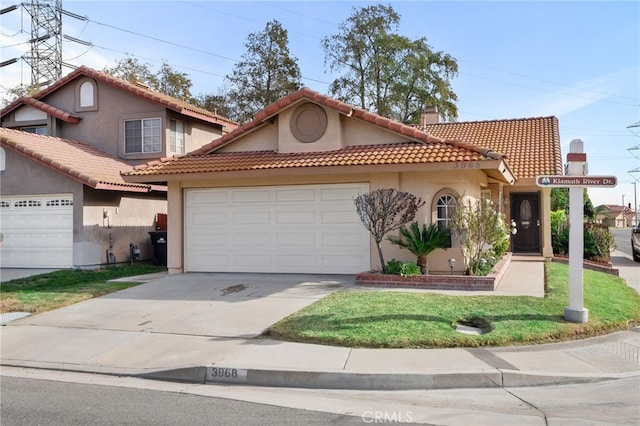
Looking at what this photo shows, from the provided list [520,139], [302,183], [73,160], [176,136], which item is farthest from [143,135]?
[520,139]

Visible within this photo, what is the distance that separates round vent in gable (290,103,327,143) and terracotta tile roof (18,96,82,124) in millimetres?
11770

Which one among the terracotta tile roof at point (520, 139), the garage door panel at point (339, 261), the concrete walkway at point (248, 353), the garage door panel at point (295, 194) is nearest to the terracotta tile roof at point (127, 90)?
the garage door panel at point (295, 194)

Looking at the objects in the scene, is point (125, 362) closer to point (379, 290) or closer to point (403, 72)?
point (379, 290)

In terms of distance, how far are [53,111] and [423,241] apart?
54.6 feet

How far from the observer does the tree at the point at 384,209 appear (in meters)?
11.9

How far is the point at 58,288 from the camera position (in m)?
13.1

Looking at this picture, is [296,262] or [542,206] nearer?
[296,262]

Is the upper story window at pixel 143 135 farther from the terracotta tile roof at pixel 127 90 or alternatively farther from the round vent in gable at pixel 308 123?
the round vent in gable at pixel 308 123

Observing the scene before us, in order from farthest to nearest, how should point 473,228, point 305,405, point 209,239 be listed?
point 209,239 < point 473,228 < point 305,405

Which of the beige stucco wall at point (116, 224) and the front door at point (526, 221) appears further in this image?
the front door at point (526, 221)

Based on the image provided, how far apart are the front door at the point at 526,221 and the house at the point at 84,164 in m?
12.9

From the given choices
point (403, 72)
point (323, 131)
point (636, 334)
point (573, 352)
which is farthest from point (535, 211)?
point (403, 72)

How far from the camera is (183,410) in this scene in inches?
216

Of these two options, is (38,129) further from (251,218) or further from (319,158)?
(319,158)
